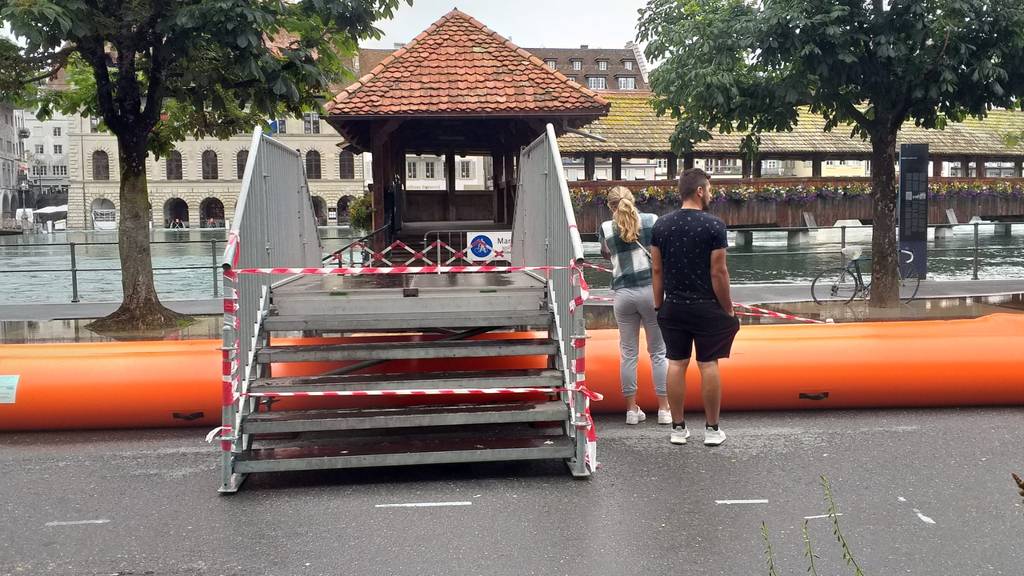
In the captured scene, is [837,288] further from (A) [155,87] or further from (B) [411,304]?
(B) [411,304]

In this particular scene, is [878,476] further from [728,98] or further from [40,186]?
[40,186]

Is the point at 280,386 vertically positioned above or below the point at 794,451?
above

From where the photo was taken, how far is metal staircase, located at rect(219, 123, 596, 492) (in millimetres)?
6160

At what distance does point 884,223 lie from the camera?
15867 mm

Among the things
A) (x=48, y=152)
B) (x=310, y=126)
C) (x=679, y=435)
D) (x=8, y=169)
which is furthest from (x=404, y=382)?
(x=48, y=152)

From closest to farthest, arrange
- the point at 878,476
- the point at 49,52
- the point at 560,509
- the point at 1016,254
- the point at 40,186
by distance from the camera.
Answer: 1. the point at 560,509
2. the point at 878,476
3. the point at 49,52
4. the point at 1016,254
5. the point at 40,186

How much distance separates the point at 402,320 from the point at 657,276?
1.80 m

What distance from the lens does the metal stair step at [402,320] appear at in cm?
696

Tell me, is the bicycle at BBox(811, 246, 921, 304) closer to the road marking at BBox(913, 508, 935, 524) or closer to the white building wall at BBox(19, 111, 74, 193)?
the road marking at BBox(913, 508, 935, 524)

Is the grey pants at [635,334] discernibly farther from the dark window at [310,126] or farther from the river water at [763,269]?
the dark window at [310,126]

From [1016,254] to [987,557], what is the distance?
19178mm

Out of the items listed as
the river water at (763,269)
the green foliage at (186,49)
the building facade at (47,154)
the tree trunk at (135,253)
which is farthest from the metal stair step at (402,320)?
the building facade at (47,154)

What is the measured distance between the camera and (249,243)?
22.7 feet

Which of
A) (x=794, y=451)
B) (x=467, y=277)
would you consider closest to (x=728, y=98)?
(x=467, y=277)
